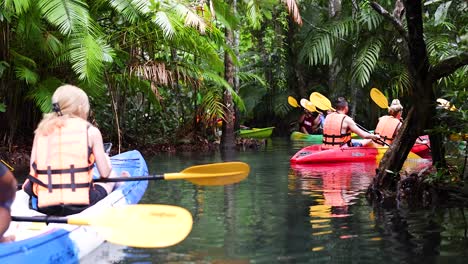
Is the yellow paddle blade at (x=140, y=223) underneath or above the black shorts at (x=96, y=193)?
underneath

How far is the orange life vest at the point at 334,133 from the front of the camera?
33.4 ft

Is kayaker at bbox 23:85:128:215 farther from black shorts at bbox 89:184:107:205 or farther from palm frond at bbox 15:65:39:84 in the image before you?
palm frond at bbox 15:65:39:84

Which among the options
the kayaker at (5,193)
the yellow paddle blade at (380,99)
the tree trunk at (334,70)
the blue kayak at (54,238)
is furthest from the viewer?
the tree trunk at (334,70)

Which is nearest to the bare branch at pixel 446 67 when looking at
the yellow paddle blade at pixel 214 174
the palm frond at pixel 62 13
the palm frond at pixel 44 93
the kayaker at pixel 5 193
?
the yellow paddle blade at pixel 214 174

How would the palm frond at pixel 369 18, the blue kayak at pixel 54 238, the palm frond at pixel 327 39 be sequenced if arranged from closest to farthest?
1. the blue kayak at pixel 54 238
2. the palm frond at pixel 369 18
3. the palm frond at pixel 327 39

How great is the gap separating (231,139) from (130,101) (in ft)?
8.13

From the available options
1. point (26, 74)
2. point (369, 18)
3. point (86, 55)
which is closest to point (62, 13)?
point (86, 55)

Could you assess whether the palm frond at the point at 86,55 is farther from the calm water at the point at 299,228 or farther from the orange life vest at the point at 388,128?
the orange life vest at the point at 388,128

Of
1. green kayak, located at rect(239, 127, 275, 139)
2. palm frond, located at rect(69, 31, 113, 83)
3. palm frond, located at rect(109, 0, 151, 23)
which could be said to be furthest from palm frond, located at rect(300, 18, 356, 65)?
palm frond, located at rect(69, 31, 113, 83)

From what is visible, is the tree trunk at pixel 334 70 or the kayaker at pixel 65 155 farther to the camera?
the tree trunk at pixel 334 70

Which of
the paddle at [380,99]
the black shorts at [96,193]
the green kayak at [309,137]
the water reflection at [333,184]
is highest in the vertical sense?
the paddle at [380,99]

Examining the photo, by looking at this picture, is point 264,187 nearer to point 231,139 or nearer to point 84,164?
point 84,164

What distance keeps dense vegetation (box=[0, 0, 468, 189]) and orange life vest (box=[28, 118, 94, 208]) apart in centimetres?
251

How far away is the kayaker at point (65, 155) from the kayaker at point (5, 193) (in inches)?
29.6
